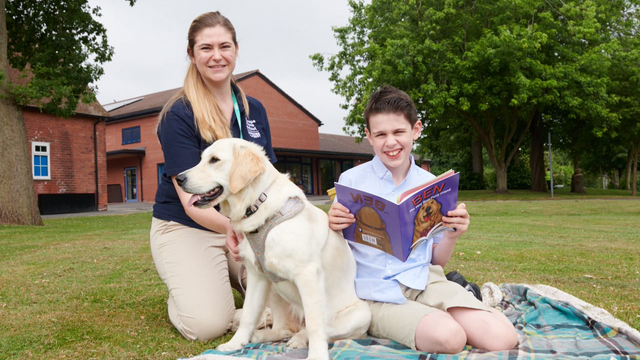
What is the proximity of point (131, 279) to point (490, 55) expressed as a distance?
2011 centimetres

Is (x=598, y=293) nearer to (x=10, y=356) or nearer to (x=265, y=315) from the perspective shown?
(x=265, y=315)

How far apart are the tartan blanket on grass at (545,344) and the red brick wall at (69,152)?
21.8 metres

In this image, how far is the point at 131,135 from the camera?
32531mm

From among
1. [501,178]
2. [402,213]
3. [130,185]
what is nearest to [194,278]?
[402,213]

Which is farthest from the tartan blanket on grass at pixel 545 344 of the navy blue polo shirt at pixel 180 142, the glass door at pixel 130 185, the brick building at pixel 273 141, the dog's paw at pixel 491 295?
the glass door at pixel 130 185

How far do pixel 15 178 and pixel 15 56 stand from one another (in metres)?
4.27

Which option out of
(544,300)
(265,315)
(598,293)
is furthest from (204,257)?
(598,293)

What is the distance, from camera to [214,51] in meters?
3.78

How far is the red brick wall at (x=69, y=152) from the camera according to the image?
2127 centimetres

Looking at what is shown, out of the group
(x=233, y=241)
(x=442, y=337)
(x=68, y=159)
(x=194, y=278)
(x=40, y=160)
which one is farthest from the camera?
(x=68, y=159)

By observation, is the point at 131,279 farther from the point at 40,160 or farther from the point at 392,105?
the point at 40,160

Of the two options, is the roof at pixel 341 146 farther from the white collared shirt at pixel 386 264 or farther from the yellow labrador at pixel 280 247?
the yellow labrador at pixel 280 247

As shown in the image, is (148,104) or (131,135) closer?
(131,135)

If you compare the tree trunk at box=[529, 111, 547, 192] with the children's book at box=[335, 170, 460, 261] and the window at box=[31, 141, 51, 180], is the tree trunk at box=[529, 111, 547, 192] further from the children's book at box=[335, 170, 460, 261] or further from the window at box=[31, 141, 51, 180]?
the children's book at box=[335, 170, 460, 261]
